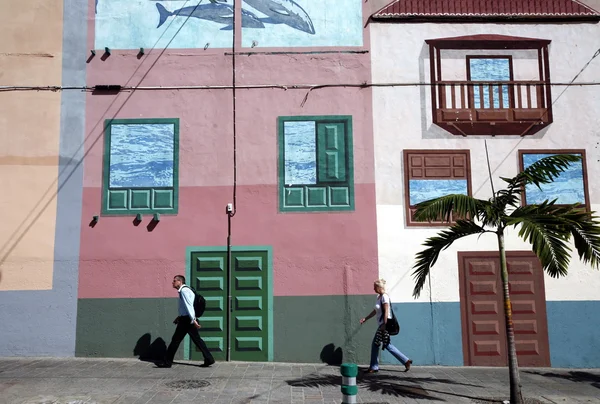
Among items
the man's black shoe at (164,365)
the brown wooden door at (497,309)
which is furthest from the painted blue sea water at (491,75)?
the man's black shoe at (164,365)

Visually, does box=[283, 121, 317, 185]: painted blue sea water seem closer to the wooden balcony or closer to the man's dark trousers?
the wooden balcony

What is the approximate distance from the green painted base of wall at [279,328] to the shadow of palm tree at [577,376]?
316 cm

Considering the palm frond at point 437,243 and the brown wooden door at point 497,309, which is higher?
the palm frond at point 437,243

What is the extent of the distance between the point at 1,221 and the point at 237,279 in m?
4.73

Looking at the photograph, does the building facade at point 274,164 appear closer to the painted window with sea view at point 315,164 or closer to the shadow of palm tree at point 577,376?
the painted window with sea view at point 315,164

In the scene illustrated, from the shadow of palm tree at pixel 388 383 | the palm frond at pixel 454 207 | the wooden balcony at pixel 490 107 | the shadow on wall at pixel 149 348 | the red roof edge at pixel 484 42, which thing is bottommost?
the shadow of palm tree at pixel 388 383

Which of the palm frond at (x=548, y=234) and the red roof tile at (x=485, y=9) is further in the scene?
the red roof tile at (x=485, y=9)

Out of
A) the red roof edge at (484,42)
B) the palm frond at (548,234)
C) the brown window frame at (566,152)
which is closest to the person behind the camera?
the palm frond at (548,234)

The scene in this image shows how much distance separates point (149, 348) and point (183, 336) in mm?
1113

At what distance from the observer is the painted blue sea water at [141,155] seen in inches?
440

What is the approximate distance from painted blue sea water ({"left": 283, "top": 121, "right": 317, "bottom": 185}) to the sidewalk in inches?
141

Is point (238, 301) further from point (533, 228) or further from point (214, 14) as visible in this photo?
point (214, 14)

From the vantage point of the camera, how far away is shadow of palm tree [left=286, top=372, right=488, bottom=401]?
8.41 m

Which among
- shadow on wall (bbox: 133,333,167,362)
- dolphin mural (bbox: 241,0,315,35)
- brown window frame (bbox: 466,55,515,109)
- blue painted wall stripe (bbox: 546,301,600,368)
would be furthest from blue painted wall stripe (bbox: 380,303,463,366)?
dolphin mural (bbox: 241,0,315,35)
